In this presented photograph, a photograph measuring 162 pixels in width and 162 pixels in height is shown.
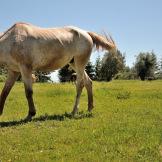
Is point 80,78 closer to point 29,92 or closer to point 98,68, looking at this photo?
point 29,92

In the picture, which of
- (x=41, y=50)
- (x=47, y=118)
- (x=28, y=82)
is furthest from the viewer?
(x=41, y=50)

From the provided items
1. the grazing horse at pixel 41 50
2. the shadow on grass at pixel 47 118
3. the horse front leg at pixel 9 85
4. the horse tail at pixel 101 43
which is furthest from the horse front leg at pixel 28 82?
the horse tail at pixel 101 43

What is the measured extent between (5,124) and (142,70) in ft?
262

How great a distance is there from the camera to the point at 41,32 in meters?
13.3

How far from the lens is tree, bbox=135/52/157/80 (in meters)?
89.6

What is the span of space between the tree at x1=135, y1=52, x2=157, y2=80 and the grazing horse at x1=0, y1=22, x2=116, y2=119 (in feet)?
247

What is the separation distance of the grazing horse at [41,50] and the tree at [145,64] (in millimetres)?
75203

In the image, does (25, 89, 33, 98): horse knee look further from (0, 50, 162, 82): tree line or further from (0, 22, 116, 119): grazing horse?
(0, 50, 162, 82): tree line

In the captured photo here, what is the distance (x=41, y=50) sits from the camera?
13117mm

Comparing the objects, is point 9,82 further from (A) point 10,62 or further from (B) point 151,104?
(B) point 151,104

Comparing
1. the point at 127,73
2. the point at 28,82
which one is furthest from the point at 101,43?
the point at 127,73

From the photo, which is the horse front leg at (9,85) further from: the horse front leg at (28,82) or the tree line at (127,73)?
the tree line at (127,73)

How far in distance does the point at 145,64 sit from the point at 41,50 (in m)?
79.1

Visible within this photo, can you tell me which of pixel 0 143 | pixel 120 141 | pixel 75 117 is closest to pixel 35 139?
pixel 0 143
